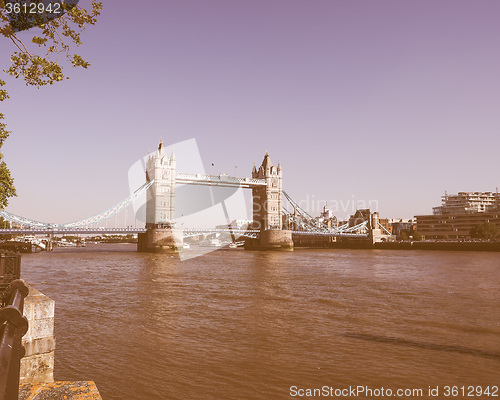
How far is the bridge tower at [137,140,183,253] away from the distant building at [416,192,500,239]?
75.0m

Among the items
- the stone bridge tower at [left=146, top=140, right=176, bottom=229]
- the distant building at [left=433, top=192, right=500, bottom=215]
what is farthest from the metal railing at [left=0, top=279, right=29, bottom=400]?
the distant building at [left=433, top=192, right=500, bottom=215]

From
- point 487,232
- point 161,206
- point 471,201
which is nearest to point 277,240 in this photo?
point 161,206

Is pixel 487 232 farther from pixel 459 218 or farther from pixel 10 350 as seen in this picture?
pixel 10 350

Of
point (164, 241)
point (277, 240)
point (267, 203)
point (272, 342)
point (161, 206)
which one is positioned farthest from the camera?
point (267, 203)

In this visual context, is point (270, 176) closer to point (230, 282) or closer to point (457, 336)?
point (230, 282)

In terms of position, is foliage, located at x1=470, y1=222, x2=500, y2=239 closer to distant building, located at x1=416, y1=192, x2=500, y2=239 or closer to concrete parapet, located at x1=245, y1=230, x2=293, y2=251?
distant building, located at x1=416, y1=192, x2=500, y2=239

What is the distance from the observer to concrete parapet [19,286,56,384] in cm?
465

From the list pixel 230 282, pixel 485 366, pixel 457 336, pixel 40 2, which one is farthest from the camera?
pixel 230 282

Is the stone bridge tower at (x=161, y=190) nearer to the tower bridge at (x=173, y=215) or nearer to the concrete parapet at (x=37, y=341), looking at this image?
the tower bridge at (x=173, y=215)

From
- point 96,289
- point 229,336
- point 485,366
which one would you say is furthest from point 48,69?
point 96,289

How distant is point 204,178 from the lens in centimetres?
7362

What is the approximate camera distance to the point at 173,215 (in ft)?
230

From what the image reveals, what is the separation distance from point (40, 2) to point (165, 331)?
26.2 feet

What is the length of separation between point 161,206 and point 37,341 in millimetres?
65826
